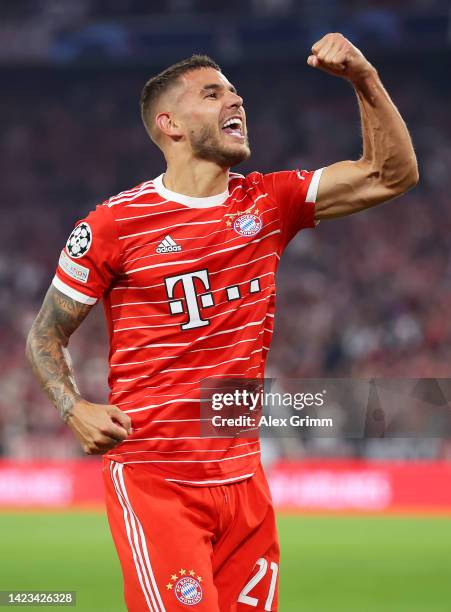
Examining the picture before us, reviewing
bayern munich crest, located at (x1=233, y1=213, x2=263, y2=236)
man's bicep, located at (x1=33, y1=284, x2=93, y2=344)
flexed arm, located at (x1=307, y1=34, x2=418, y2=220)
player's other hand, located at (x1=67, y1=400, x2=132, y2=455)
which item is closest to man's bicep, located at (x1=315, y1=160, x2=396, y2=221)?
flexed arm, located at (x1=307, y1=34, x2=418, y2=220)

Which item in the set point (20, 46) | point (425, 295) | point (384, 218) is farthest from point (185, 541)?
point (20, 46)

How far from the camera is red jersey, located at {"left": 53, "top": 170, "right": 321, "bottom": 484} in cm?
409

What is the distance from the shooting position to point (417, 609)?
863 cm

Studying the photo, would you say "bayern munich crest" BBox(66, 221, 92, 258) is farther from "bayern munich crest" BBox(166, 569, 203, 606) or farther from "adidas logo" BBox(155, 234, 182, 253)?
"bayern munich crest" BBox(166, 569, 203, 606)

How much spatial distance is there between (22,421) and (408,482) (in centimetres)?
634

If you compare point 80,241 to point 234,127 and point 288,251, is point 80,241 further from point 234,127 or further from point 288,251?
point 288,251

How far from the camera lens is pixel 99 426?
379 centimetres

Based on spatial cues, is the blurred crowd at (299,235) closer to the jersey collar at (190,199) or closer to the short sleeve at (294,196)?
the short sleeve at (294,196)

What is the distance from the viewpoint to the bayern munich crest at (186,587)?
3895 millimetres

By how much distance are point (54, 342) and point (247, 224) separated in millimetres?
841

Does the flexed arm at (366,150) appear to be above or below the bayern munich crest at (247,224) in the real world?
above

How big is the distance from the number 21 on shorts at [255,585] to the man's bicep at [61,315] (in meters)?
1.11

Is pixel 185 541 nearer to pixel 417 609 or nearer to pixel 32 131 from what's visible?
pixel 417 609

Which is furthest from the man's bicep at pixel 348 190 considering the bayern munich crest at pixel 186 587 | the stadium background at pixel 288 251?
the stadium background at pixel 288 251
